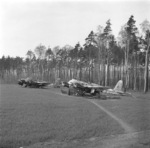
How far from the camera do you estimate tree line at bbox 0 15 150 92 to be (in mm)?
29469

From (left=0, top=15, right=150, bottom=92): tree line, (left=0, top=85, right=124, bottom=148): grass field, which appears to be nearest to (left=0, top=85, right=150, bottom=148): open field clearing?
(left=0, top=85, right=124, bottom=148): grass field

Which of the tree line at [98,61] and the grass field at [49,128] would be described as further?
the tree line at [98,61]

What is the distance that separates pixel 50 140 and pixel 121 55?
40540 mm

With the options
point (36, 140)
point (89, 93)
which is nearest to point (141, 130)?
point (36, 140)

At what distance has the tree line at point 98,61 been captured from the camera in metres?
29.5

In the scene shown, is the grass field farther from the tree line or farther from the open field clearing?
the tree line

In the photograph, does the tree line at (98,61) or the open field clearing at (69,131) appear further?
the tree line at (98,61)

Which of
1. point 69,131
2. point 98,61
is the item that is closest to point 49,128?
point 69,131

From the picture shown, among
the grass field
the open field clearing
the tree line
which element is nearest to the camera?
the open field clearing

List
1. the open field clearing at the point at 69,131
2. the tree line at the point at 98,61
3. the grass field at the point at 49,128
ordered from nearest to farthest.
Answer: the open field clearing at the point at 69,131 → the grass field at the point at 49,128 → the tree line at the point at 98,61

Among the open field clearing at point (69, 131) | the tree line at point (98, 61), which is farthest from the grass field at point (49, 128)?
the tree line at point (98, 61)

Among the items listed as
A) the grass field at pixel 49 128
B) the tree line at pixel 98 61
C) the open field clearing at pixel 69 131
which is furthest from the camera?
the tree line at pixel 98 61

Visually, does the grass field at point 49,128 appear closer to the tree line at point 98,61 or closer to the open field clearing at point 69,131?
the open field clearing at point 69,131

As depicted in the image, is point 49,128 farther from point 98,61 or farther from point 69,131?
point 98,61
